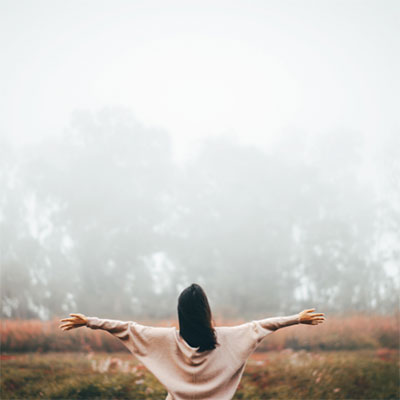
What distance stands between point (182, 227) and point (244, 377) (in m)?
2.14

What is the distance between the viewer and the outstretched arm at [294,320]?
8.84 feet

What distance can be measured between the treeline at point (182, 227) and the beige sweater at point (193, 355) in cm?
332

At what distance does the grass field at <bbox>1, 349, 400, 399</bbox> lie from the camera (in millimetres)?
5512

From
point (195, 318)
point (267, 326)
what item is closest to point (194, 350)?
point (195, 318)

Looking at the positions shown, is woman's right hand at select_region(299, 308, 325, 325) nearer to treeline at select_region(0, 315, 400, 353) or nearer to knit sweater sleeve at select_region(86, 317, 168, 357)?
knit sweater sleeve at select_region(86, 317, 168, 357)

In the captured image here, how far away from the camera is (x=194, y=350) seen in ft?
8.74

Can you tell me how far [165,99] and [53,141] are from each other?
181 cm

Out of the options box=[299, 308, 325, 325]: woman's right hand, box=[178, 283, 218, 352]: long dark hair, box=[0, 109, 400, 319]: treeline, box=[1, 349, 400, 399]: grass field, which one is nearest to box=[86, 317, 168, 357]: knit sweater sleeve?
box=[178, 283, 218, 352]: long dark hair

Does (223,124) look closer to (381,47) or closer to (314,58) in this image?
(314,58)

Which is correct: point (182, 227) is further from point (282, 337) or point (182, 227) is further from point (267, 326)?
point (267, 326)

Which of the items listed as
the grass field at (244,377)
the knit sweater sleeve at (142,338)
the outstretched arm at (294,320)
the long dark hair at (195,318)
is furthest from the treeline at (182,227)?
the long dark hair at (195,318)

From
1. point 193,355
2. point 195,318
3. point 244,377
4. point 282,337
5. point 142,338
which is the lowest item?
point 244,377

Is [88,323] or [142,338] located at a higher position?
[88,323]

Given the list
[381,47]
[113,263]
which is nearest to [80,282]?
[113,263]
